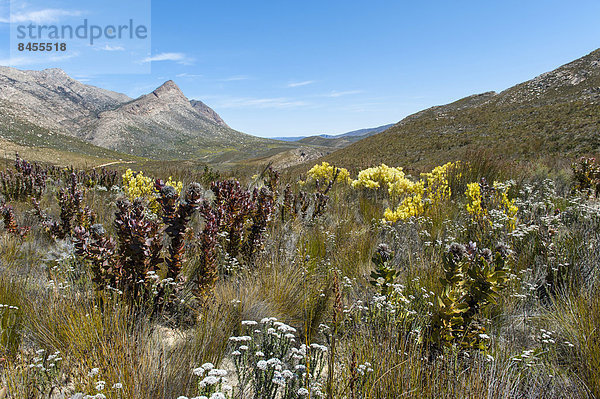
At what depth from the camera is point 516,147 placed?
20703mm

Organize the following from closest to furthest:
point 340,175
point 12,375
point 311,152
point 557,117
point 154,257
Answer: point 12,375
point 154,257
point 340,175
point 557,117
point 311,152

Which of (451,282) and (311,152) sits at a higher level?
(311,152)

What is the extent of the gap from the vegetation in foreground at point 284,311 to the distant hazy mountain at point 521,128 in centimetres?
994

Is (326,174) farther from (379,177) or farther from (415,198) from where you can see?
(415,198)

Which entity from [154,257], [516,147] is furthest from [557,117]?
[154,257]

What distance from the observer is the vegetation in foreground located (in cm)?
160

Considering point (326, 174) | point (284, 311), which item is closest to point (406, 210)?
point (284, 311)

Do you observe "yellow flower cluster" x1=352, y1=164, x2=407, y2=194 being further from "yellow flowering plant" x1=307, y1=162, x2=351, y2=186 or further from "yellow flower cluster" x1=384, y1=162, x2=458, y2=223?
"yellow flowering plant" x1=307, y1=162, x2=351, y2=186

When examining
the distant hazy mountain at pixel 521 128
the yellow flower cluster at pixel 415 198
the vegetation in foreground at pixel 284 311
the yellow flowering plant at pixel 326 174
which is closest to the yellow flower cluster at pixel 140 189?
the vegetation in foreground at pixel 284 311

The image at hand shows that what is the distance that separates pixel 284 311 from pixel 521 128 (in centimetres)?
3174

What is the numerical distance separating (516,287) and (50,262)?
185 inches

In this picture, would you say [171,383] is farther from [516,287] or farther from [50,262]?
[516,287]

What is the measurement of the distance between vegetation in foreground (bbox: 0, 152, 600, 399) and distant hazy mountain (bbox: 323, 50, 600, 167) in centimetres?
994

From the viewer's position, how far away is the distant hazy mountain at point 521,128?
19141 mm
